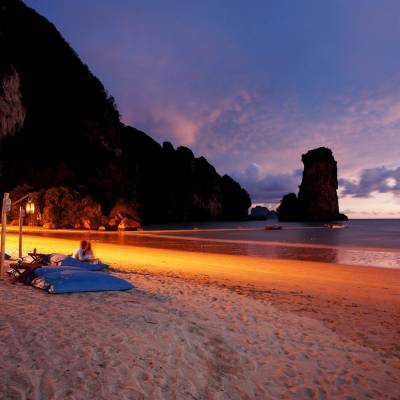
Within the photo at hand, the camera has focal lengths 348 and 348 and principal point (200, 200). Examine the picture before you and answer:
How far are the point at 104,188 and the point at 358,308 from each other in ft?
217

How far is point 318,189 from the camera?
15550cm

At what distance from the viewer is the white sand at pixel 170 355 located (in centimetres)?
375

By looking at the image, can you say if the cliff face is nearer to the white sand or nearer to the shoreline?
the shoreline

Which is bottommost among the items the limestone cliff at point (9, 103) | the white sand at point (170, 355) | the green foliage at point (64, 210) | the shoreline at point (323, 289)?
the shoreline at point (323, 289)

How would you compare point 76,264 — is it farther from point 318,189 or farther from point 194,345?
point 318,189

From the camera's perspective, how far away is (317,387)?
4.36 m

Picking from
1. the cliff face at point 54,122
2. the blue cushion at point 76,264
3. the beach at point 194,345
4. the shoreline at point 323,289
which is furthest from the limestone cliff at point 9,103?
the beach at point 194,345

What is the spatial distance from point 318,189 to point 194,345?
159578mm

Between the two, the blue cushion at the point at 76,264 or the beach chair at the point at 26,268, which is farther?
the blue cushion at the point at 76,264

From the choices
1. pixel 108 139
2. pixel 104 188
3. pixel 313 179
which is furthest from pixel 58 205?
pixel 313 179

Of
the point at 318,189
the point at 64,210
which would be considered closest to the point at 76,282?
the point at 64,210

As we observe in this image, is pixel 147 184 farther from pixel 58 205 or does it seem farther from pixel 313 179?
pixel 313 179

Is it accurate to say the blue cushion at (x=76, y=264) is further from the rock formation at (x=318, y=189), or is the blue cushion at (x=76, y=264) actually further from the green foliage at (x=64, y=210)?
the rock formation at (x=318, y=189)

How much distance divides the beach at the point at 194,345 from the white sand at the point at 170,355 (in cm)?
2
